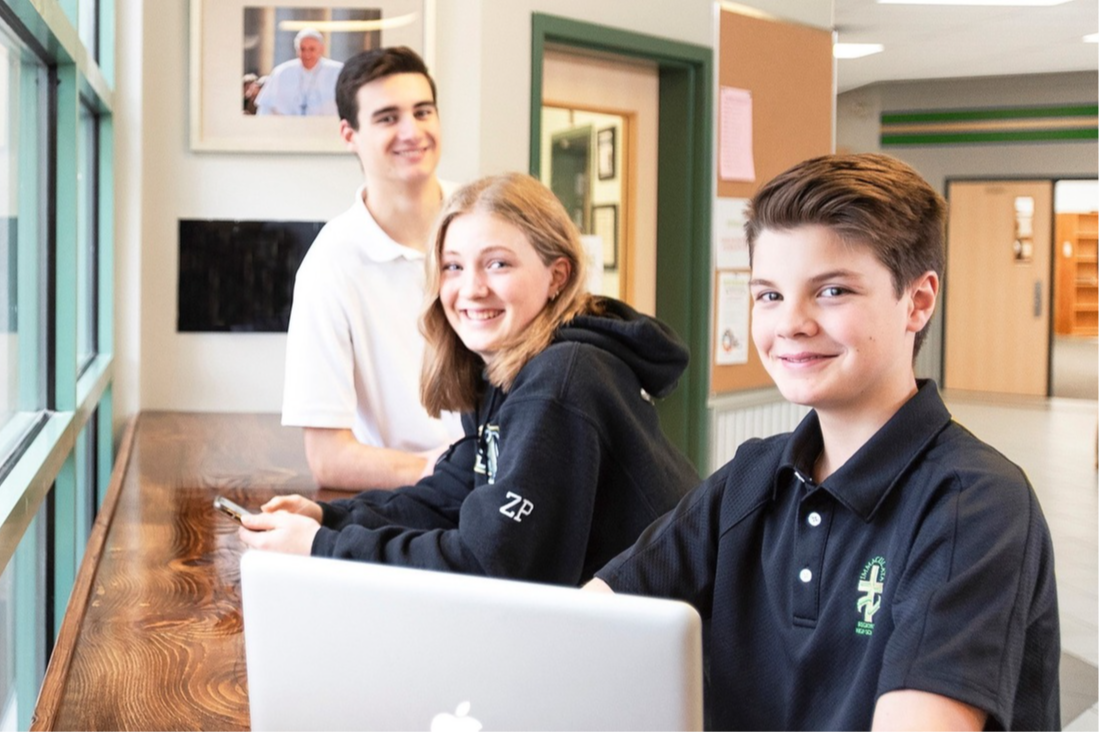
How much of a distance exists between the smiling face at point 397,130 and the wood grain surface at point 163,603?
68cm

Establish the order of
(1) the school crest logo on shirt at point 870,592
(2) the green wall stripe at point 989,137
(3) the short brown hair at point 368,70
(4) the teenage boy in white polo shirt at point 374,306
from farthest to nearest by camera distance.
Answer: (2) the green wall stripe at point 989,137 < (3) the short brown hair at point 368,70 < (4) the teenage boy in white polo shirt at point 374,306 < (1) the school crest logo on shirt at point 870,592

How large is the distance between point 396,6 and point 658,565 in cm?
263

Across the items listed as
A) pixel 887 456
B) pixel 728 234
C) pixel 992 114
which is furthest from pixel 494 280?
pixel 992 114

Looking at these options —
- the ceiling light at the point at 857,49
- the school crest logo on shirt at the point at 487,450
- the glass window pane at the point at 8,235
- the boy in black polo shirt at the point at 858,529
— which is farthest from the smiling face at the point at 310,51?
the ceiling light at the point at 857,49

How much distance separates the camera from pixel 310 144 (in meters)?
3.47

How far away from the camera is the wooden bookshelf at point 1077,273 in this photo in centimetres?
1568

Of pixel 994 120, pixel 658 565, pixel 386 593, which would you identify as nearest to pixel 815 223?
pixel 658 565

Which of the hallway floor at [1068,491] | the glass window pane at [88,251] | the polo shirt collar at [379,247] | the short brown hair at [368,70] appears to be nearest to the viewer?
the polo shirt collar at [379,247]

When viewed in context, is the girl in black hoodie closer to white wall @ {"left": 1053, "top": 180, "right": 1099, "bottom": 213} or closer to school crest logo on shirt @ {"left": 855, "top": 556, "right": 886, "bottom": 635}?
school crest logo on shirt @ {"left": 855, "top": 556, "right": 886, "bottom": 635}

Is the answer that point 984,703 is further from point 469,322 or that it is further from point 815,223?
point 469,322

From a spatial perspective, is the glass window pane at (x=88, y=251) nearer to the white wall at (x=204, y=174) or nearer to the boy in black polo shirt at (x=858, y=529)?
the white wall at (x=204, y=174)

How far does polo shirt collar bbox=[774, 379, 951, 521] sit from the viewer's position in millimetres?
1072

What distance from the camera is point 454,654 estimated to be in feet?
2.68

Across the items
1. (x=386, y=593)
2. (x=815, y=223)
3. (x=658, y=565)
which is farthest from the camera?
(x=658, y=565)
